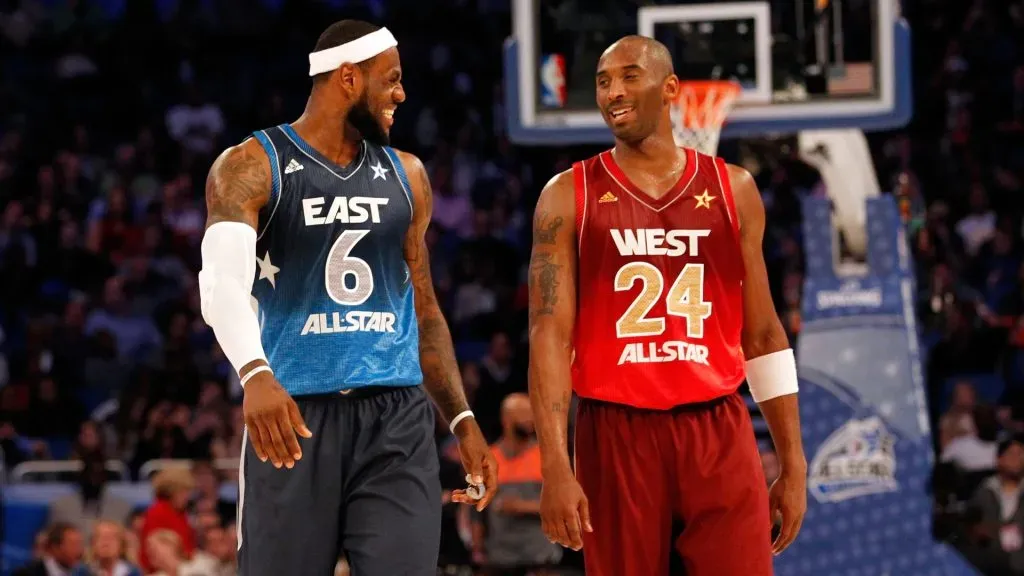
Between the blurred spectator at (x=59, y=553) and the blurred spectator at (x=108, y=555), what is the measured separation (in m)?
0.09

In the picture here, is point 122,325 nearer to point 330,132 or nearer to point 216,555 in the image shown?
point 216,555

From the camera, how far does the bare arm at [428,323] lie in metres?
5.09

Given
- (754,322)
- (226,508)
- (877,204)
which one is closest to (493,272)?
(226,508)

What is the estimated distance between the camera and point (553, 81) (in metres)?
9.55

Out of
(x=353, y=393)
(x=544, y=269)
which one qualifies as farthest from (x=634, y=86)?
(x=353, y=393)

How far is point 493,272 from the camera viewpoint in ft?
50.0

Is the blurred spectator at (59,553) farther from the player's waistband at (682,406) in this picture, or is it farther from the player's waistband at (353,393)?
the player's waistband at (682,406)

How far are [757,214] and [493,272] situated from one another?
10.1 meters

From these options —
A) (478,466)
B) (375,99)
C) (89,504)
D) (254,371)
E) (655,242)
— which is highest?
(375,99)

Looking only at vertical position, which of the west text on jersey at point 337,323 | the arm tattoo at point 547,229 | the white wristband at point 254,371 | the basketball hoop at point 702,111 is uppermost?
the basketball hoop at point 702,111

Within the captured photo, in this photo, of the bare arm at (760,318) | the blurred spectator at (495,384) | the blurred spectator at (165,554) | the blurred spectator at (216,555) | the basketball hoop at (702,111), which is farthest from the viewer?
the blurred spectator at (495,384)

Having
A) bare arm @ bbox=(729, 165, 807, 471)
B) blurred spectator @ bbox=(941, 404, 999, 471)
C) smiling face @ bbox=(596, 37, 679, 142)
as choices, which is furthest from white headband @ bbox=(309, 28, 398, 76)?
blurred spectator @ bbox=(941, 404, 999, 471)

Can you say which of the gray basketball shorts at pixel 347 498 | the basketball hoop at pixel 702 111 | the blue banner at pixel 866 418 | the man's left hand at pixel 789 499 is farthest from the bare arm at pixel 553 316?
the blue banner at pixel 866 418

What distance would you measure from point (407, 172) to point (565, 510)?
1272 millimetres
